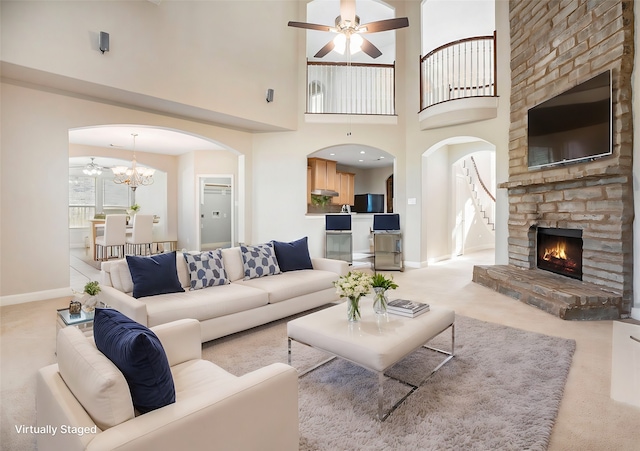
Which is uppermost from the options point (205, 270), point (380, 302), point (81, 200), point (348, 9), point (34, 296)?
point (348, 9)

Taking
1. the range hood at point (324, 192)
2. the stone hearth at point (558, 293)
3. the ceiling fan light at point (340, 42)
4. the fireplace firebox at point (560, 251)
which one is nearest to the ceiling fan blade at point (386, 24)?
the ceiling fan light at point (340, 42)

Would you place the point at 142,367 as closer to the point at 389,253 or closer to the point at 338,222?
the point at 338,222

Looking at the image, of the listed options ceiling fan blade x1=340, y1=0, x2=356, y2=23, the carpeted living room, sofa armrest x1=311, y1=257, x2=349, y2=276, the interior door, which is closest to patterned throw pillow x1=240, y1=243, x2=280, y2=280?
the carpeted living room

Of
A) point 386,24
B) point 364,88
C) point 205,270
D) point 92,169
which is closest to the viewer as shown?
point 205,270

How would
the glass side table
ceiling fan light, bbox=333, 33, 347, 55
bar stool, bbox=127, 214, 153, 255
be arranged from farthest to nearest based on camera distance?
bar stool, bbox=127, 214, 153, 255, ceiling fan light, bbox=333, 33, 347, 55, the glass side table

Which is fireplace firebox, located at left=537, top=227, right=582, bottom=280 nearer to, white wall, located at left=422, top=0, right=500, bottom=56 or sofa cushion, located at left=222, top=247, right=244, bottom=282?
sofa cushion, located at left=222, top=247, right=244, bottom=282

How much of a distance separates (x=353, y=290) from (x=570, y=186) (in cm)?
355

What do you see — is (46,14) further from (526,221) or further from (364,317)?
(526,221)

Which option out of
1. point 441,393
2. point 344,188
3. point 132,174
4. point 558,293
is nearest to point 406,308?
point 441,393

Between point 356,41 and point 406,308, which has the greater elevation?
point 356,41

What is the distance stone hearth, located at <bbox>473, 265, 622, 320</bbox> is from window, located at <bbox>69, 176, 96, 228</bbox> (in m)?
11.3

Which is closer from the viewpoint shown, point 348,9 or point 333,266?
point 348,9

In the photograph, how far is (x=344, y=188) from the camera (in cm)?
1023

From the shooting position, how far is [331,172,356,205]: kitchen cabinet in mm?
10039
